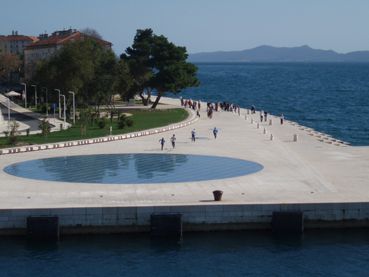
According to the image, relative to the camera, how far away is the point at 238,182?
35.4m

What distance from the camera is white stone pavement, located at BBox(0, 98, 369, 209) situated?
31141 mm

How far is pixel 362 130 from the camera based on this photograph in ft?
246

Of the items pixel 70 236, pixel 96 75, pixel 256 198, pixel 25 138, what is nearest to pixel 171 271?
pixel 70 236

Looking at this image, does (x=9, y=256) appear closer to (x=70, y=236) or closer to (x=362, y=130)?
(x=70, y=236)

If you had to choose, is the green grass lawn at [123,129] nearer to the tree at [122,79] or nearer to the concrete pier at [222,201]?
the tree at [122,79]

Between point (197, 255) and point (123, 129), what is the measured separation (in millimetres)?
32415

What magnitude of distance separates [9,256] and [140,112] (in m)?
51.6

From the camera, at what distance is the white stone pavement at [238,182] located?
3114 centimetres

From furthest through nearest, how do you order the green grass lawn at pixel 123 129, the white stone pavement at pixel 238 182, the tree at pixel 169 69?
the tree at pixel 169 69 < the green grass lawn at pixel 123 129 < the white stone pavement at pixel 238 182

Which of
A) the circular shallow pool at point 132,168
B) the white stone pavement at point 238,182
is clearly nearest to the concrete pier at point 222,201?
the white stone pavement at point 238,182

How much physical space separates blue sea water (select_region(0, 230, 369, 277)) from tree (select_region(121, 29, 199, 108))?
53532mm

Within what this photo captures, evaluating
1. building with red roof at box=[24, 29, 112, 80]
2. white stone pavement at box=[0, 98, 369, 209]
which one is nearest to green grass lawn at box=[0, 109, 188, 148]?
white stone pavement at box=[0, 98, 369, 209]

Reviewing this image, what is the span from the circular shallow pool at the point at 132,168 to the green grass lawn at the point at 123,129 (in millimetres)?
7604

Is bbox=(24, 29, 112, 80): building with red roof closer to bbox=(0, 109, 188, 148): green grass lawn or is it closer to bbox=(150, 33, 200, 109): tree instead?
bbox=(150, 33, 200, 109): tree
